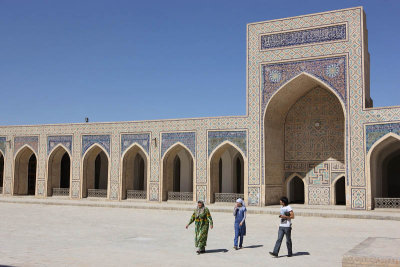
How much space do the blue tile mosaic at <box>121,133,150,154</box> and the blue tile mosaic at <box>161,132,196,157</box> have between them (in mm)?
717

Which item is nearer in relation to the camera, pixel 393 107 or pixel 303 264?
pixel 303 264

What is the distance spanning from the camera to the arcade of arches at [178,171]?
60.5ft

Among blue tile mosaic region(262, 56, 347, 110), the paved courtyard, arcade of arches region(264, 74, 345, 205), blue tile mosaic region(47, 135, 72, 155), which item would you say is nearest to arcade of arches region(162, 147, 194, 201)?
arcade of arches region(264, 74, 345, 205)

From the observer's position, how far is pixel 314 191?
1723 centimetres

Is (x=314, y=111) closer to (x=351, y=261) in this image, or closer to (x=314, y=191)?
(x=314, y=191)

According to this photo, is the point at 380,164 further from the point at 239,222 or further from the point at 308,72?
the point at 239,222

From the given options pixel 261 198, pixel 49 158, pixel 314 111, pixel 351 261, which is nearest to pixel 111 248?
pixel 351 261

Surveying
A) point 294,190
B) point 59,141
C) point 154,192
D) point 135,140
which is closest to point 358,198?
point 294,190

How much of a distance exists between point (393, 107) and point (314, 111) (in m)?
3.47

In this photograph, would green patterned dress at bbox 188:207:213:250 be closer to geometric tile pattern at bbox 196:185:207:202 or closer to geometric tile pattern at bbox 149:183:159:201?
geometric tile pattern at bbox 196:185:207:202

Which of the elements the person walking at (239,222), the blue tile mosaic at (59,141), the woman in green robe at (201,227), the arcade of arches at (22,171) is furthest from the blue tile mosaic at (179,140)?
the woman in green robe at (201,227)

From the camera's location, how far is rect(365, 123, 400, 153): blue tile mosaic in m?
14.5

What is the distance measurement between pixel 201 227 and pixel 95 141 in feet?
43.7

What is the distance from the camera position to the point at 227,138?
56.6 ft
